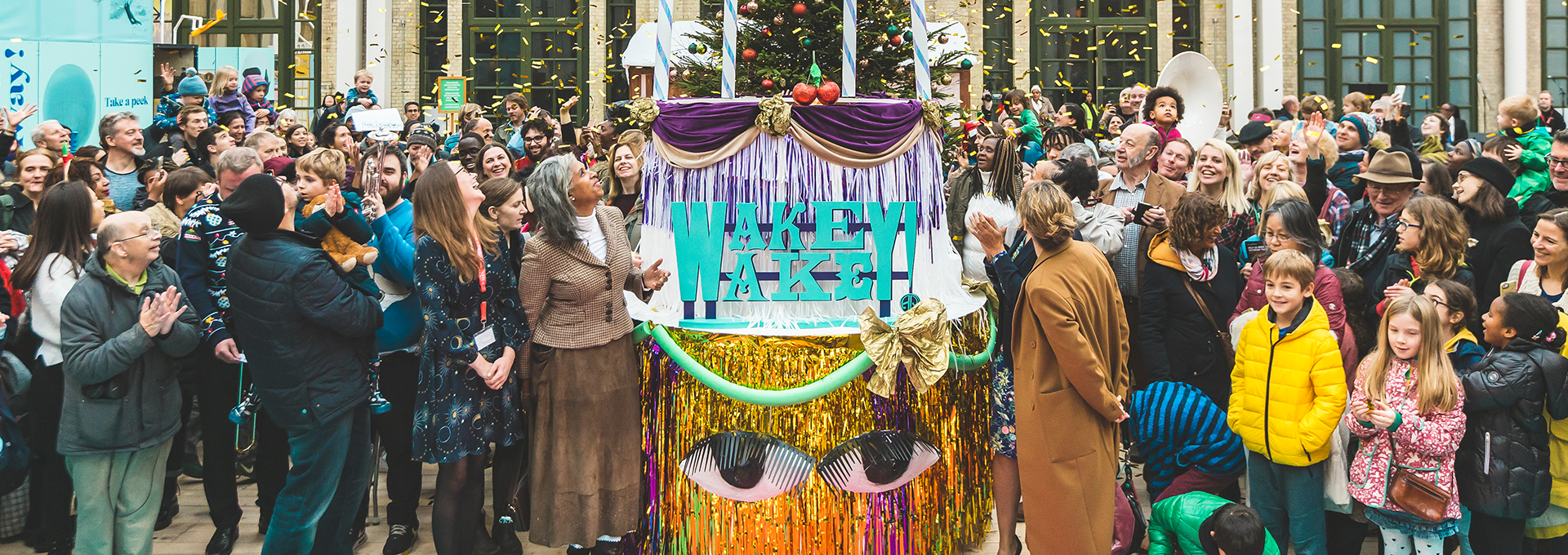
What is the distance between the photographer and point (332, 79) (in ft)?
57.6

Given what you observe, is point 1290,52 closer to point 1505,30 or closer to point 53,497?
point 1505,30

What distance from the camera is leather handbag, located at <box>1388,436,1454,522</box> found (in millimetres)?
4188

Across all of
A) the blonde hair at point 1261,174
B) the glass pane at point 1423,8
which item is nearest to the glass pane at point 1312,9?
the glass pane at point 1423,8

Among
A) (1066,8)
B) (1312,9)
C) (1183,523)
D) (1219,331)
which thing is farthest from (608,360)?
(1312,9)

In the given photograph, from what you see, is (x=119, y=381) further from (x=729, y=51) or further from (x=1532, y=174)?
(x=1532, y=174)

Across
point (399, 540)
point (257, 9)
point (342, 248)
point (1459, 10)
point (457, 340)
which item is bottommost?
point (399, 540)

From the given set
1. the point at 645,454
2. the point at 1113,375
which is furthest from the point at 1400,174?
the point at 645,454

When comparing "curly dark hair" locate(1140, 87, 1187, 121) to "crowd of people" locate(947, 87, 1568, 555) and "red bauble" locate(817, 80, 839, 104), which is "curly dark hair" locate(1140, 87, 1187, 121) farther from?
"red bauble" locate(817, 80, 839, 104)

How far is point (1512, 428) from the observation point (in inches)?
168

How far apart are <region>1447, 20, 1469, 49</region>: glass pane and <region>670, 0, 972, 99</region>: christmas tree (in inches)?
600

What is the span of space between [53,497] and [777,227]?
3288 millimetres

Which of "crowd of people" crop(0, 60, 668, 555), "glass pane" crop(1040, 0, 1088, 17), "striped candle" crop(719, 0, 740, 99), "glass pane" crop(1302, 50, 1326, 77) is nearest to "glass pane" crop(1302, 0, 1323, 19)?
"glass pane" crop(1302, 50, 1326, 77)

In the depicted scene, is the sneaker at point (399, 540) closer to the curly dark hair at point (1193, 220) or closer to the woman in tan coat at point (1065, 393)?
the woman in tan coat at point (1065, 393)

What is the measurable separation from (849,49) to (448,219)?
1722 mm
